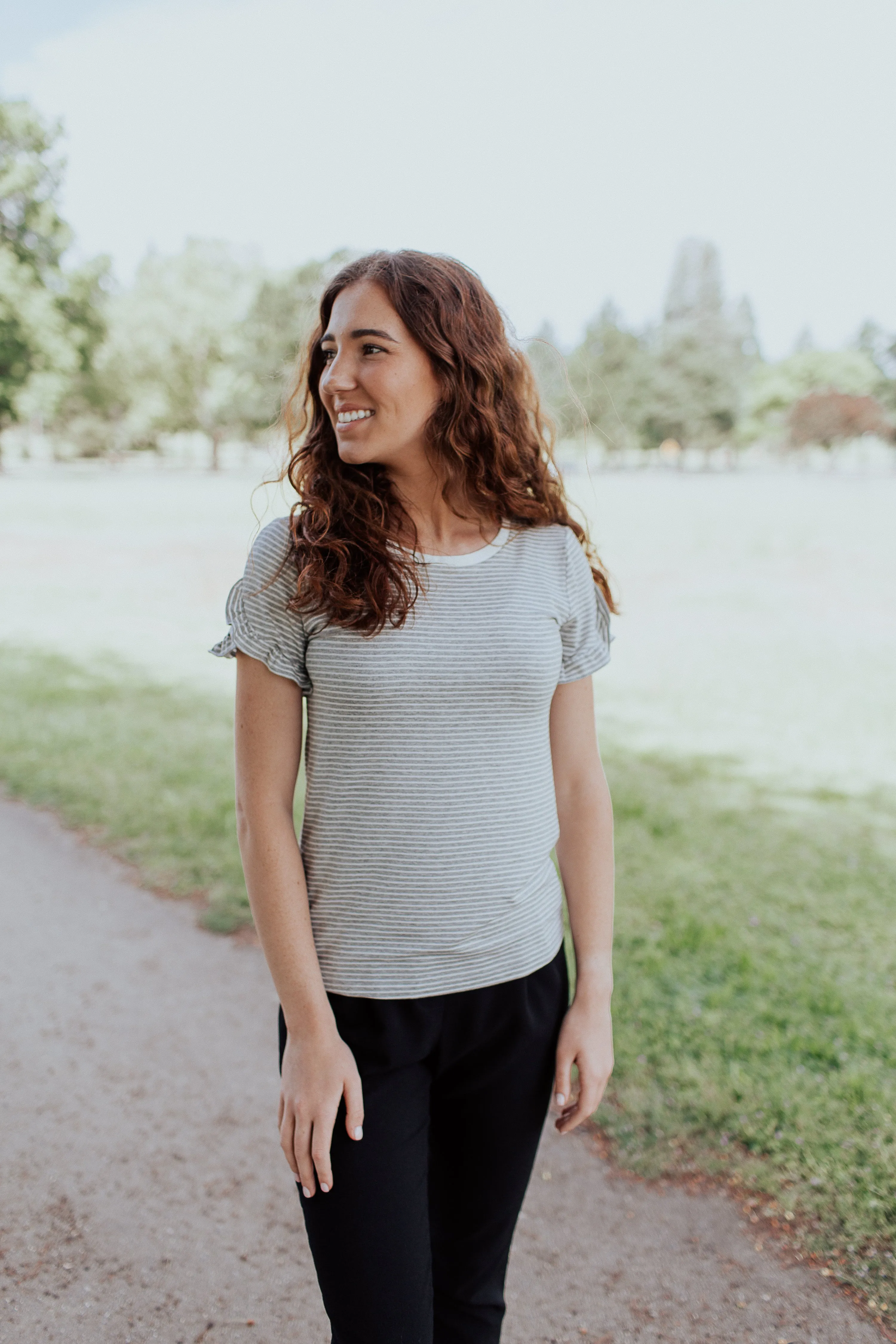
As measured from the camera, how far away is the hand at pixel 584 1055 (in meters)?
1.59

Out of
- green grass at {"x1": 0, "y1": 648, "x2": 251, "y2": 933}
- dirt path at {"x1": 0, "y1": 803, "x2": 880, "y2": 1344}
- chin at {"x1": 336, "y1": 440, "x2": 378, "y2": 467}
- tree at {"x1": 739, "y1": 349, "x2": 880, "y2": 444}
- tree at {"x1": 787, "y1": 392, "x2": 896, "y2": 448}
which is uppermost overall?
tree at {"x1": 739, "y1": 349, "x2": 880, "y2": 444}

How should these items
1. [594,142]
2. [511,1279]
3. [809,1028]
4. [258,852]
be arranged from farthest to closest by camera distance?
[594,142] < [809,1028] < [511,1279] < [258,852]

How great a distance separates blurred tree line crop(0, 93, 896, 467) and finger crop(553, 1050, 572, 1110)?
17.6m

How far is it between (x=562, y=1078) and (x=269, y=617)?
89 cm

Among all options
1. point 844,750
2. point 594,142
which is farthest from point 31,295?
point 844,750

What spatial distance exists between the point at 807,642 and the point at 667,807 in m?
6.12

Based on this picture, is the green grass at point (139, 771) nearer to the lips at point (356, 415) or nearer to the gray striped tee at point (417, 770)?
the gray striped tee at point (417, 770)

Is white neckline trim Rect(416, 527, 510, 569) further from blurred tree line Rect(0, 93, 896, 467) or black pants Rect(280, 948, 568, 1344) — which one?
blurred tree line Rect(0, 93, 896, 467)

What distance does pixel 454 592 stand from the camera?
1.50 m

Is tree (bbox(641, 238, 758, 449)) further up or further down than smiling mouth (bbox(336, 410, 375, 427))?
further up

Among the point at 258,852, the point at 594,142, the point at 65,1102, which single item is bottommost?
the point at 65,1102

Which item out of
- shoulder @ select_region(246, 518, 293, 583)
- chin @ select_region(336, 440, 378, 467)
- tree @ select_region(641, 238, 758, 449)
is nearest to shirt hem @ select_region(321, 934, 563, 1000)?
shoulder @ select_region(246, 518, 293, 583)

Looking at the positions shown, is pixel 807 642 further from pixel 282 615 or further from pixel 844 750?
pixel 282 615

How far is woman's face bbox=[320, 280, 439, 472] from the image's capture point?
149 cm
